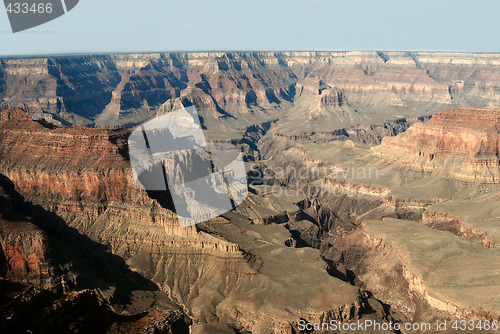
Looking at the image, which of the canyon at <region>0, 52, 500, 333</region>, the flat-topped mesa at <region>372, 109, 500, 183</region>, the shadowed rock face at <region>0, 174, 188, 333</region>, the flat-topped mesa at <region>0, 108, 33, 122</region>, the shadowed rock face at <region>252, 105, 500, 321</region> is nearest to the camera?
the shadowed rock face at <region>0, 174, 188, 333</region>

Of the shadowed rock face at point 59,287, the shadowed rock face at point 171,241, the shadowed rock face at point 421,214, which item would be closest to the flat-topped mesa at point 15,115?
the shadowed rock face at point 171,241

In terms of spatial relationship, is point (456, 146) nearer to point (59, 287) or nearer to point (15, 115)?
point (59, 287)

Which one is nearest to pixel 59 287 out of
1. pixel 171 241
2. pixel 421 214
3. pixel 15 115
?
pixel 171 241

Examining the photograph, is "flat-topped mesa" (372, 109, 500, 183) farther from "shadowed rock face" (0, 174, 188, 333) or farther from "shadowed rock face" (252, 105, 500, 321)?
"shadowed rock face" (0, 174, 188, 333)

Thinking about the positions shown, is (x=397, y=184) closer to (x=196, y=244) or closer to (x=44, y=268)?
(x=196, y=244)

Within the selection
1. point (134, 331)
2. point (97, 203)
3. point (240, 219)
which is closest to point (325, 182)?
point (240, 219)

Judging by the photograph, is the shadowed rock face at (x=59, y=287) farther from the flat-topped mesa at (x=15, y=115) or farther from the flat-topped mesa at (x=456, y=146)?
the flat-topped mesa at (x=456, y=146)

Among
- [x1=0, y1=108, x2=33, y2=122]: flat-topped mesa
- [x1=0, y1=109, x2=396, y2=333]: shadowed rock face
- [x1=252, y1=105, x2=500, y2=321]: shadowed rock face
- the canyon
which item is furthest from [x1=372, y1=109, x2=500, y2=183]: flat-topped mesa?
[x1=0, y1=108, x2=33, y2=122]: flat-topped mesa

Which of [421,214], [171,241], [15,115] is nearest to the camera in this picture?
[171,241]

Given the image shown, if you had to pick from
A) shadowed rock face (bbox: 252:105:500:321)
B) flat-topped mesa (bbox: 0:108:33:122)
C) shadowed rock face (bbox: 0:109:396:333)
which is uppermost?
flat-topped mesa (bbox: 0:108:33:122)
